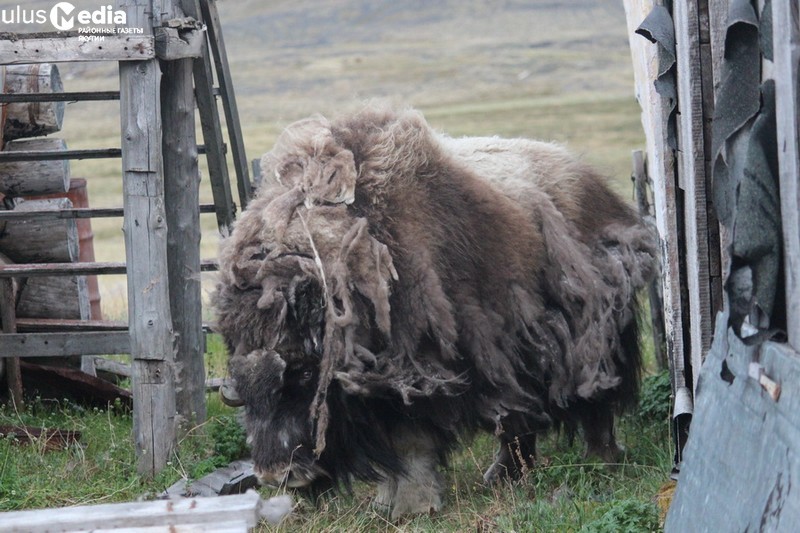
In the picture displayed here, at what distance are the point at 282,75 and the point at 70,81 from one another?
12.0 metres

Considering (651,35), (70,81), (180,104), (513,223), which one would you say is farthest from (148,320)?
(70,81)

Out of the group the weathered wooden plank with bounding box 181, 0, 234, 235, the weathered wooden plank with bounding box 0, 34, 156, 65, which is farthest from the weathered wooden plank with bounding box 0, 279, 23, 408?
the weathered wooden plank with bounding box 0, 34, 156, 65

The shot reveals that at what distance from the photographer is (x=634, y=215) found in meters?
6.09

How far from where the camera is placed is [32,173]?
747cm

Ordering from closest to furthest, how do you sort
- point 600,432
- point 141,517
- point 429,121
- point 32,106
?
point 141,517 < point 600,432 < point 32,106 < point 429,121

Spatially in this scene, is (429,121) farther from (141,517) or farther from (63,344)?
(141,517)

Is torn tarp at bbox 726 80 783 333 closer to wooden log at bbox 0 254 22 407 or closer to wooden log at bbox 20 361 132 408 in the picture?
wooden log at bbox 20 361 132 408

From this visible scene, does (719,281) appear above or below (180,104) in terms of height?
below

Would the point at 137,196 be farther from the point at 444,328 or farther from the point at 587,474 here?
the point at 587,474

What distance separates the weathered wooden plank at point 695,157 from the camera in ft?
13.4

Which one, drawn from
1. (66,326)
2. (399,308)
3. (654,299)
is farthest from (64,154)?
(654,299)

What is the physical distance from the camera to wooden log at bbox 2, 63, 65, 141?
708 cm

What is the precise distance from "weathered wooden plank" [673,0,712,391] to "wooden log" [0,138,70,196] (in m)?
4.76

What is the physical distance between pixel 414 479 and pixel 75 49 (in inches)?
112
